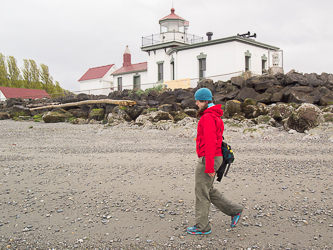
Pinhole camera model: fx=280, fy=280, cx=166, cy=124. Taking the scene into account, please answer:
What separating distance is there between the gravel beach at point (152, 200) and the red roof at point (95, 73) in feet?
120

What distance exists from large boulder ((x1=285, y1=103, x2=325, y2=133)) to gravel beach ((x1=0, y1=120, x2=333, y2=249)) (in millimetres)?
4878

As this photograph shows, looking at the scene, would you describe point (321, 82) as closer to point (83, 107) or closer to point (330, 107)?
point (330, 107)

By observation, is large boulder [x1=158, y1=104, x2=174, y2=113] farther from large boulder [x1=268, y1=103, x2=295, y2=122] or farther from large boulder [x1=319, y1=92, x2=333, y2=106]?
large boulder [x1=319, y1=92, x2=333, y2=106]

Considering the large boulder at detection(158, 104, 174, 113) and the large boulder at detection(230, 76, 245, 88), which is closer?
the large boulder at detection(158, 104, 174, 113)

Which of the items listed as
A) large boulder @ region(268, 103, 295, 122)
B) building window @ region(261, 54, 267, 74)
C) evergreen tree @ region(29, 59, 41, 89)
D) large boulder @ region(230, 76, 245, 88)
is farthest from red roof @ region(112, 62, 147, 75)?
Result: evergreen tree @ region(29, 59, 41, 89)

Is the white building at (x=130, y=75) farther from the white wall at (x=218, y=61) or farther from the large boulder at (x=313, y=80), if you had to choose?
the large boulder at (x=313, y=80)

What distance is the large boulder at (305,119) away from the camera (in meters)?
14.0

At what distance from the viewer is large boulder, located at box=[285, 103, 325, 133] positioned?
1400cm

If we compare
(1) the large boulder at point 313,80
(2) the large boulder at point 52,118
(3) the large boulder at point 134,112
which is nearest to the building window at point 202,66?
(3) the large boulder at point 134,112

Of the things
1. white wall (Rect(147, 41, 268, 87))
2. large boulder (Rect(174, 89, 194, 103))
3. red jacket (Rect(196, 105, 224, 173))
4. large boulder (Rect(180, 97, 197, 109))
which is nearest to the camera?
red jacket (Rect(196, 105, 224, 173))

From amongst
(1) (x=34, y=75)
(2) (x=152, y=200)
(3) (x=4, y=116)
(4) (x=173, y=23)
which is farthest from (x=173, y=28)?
(1) (x=34, y=75)

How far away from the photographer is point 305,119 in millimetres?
14016

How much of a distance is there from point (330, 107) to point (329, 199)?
1553 cm

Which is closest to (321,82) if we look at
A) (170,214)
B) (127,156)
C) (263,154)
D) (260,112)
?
(260,112)
